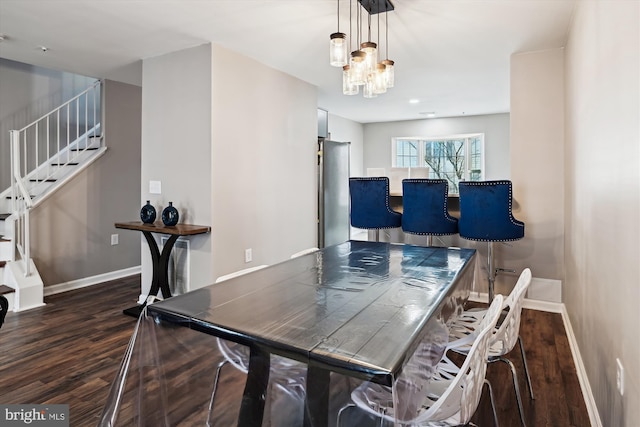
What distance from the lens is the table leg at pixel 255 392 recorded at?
1380mm

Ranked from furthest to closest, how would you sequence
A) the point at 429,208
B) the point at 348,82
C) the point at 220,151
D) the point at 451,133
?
the point at 451,133, the point at 220,151, the point at 429,208, the point at 348,82

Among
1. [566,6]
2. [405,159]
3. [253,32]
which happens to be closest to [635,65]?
[566,6]

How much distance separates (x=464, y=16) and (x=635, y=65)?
6.34 feet

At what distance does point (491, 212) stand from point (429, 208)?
0.50 meters

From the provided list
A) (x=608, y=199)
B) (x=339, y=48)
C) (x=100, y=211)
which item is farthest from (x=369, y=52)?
(x=100, y=211)

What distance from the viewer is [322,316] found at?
1373 mm

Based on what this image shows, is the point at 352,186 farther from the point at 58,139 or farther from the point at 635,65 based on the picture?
the point at 58,139

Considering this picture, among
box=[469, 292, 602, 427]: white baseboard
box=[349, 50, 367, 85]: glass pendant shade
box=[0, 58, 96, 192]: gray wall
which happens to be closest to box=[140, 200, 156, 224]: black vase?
box=[0, 58, 96, 192]: gray wall

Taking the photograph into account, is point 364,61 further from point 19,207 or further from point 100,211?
point 100,211

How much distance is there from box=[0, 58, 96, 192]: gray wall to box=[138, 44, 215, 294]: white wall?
70.3 inches

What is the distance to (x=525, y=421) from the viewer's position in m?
1.94

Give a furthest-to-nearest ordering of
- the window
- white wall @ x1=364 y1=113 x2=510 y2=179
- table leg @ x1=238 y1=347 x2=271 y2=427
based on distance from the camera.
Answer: the window, white wall @ x1=364 y1=113 x2=510 y2=179, table leg @ x1=238 y1=347 x2=271 y2=427

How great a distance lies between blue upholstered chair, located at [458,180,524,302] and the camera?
10.4ft

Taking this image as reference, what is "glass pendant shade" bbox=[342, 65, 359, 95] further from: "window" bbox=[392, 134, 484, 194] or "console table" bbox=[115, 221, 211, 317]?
"window" bbox=[392, 134, 484, 194]
